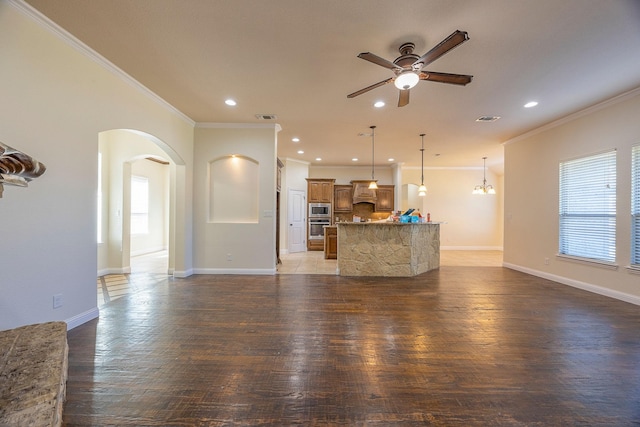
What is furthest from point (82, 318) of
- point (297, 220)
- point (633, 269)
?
point (633, 269)

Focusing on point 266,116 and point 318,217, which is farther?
point 318,217

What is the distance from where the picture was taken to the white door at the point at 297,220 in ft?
27.7

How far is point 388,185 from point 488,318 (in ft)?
21.1

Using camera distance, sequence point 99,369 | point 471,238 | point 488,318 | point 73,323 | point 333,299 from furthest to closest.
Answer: point 471,238 < point 333,299 < point 488,318 < point 73,323 < point 99,369

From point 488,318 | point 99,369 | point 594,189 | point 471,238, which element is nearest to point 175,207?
point 99,369

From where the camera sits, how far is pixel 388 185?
9211mm

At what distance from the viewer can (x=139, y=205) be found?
799cm

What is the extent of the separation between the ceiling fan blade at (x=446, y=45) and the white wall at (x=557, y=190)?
3.62m

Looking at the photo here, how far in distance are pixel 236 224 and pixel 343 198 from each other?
454 cm

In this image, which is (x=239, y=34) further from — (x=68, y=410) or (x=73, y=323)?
(x=73, y=323)

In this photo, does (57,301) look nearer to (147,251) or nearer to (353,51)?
(353,51)

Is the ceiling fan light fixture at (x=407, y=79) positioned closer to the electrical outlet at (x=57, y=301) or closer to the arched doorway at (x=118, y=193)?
the electrical outlet at (x=57, y=301)

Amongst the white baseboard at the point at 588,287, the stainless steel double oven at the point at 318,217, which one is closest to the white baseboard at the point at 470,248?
the white baseboard at the point at 588,287

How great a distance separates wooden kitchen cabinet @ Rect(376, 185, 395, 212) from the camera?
9.20m
